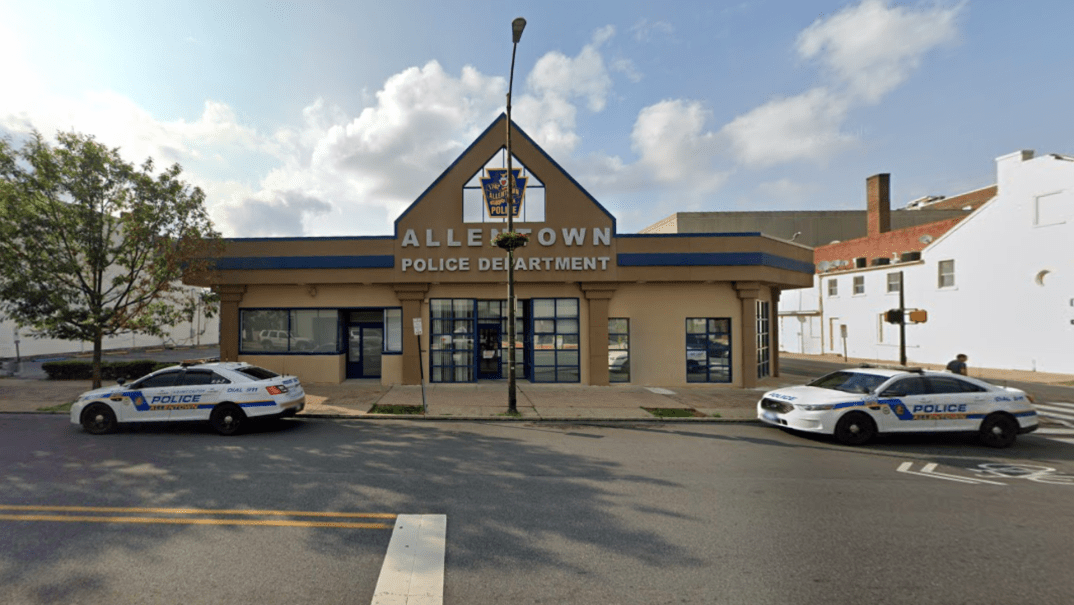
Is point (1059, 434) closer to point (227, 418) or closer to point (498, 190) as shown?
point (498, 190)

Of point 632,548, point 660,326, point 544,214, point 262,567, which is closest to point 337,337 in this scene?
point 544,214

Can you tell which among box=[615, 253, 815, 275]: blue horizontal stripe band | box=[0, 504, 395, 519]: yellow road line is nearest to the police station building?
box=[615, 253, 815, 275]: blue horizontal stripe band

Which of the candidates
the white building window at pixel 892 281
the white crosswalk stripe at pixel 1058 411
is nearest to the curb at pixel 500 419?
the white crosswalk stripe at pixel 1058 411

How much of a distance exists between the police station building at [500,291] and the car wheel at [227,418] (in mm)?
7371

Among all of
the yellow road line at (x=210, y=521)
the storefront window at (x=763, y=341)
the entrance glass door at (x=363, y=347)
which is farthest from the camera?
the storefront window at (x=763, y=341)

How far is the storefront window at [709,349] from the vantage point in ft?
58.7

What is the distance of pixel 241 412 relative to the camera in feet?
32.6

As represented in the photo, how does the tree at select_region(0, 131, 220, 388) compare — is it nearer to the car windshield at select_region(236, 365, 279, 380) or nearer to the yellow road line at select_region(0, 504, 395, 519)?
the car windshield at select_region(236, 365, 279, 380)

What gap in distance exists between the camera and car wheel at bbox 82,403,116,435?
990 centimetres

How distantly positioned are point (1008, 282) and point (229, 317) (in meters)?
35.7

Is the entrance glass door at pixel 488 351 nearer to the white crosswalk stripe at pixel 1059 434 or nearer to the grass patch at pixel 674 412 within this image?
the grass patch at pixel 674 412

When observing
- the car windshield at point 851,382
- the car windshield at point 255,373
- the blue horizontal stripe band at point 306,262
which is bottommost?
the car windshield at point 851,382

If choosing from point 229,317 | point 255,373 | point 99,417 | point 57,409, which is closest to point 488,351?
point 255,373

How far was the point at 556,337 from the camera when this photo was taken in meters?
17.7
